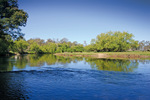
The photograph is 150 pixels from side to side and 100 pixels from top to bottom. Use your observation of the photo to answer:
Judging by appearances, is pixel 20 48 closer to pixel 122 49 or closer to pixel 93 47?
pixel 93 47

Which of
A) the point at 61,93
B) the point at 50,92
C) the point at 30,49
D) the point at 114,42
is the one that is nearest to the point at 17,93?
the point at 50,92

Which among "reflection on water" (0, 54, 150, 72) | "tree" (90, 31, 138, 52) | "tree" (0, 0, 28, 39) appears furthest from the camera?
"tree" (90, 31, 138, 52)

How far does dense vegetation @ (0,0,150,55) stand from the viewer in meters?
23.3

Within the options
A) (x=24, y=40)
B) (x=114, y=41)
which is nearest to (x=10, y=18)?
(x=114, y=41)

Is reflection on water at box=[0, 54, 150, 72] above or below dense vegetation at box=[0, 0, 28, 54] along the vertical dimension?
below

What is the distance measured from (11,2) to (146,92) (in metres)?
25.2

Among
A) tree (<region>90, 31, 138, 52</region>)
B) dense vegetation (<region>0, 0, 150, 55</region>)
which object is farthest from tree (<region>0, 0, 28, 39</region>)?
tree (<region>90, 31, 138, 52</region>)

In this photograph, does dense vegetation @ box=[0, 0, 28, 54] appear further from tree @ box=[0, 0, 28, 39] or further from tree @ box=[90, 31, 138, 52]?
tree @ box=[90, 31, 138, 52]

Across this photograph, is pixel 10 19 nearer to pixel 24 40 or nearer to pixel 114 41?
pixel 114 41

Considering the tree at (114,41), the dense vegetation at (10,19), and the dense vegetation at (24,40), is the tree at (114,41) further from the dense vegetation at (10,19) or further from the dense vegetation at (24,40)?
the dense vegetation at (10,19)

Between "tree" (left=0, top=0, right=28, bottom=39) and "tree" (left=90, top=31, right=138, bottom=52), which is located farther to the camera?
"tree" (left=90, top=31, right=138, bottom=52)

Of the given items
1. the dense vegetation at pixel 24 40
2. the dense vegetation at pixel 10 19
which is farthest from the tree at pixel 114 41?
the dense vegetation at pixel 10 19

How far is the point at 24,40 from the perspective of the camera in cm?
11825

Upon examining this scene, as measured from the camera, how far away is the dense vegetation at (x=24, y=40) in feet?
76.4
